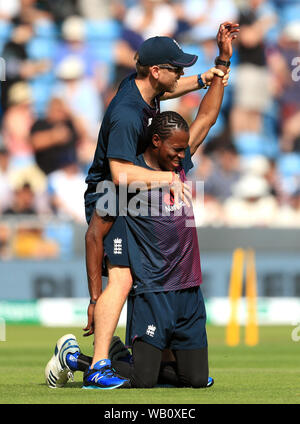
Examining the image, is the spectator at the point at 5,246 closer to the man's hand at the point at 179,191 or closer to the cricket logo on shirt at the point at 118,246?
the cricket logo on shirt at the point at 118,246

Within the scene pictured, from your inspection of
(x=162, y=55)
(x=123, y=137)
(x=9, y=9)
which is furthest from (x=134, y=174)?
(x=9, y=9)

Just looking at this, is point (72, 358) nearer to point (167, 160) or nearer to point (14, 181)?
point (167, 160)

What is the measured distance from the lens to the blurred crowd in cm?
1527

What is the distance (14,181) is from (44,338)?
3.40 meters

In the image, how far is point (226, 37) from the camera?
6730 mm

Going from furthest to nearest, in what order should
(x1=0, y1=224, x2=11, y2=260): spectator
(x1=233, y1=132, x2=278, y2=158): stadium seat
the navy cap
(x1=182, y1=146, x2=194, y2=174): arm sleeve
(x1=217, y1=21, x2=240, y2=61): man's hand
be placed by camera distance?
1. (x1=233, y1=132, x2=278, y2=158): stadium seat
2. (x1=0, y1=224, x2=11, y2=260): spectator
3. (x1=217, y1=21, x2=240, y2=61): man's hand
4. (x1=182, y1=146, x2=194, y2=174): arm sleeve
5. the navy cap

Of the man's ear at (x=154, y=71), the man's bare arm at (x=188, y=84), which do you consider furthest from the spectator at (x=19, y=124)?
the man's ear at (x=154, y=71)

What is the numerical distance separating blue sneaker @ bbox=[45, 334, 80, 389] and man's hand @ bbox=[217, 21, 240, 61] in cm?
224

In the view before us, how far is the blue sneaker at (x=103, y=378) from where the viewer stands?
20.1ft

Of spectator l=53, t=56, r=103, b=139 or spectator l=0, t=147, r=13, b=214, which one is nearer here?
spectator l=0, t=147, r=13, b=214

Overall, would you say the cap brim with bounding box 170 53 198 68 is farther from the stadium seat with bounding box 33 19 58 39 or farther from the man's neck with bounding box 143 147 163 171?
the stadium seat with bounding box 33 19 58 39

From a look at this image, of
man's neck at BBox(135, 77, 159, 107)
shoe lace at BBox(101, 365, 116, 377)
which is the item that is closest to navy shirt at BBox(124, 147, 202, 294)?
man's neck at BBox(135, 77, 159, 107)

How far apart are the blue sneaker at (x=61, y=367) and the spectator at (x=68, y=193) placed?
869 cm
